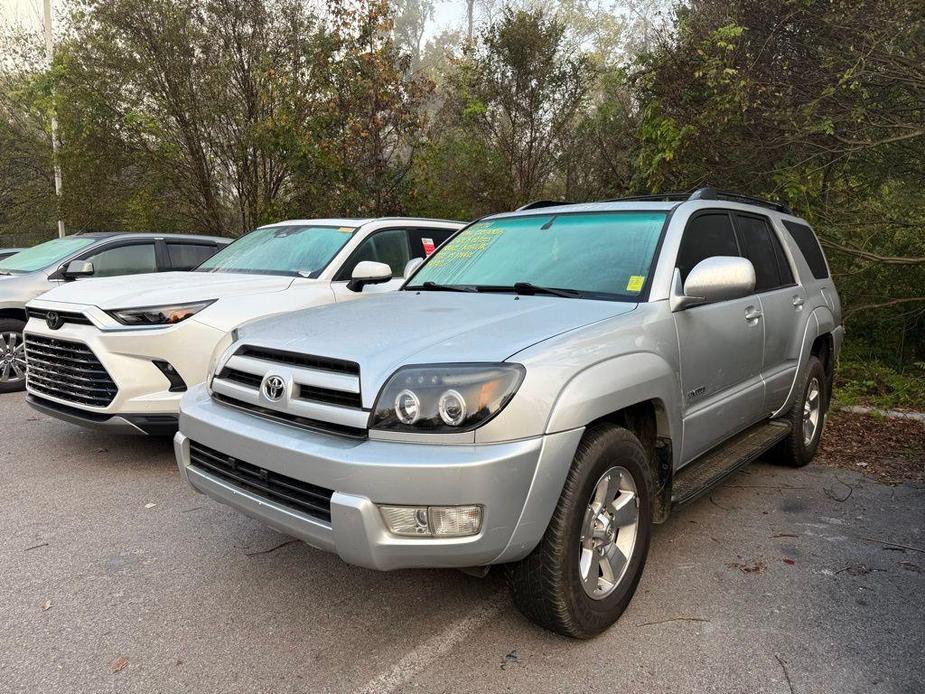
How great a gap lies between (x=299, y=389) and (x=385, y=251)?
11.8 feet

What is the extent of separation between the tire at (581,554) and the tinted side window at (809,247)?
294cm

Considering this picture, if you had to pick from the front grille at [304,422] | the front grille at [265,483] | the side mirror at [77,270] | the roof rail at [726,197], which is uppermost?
the roof rail at [726,197]

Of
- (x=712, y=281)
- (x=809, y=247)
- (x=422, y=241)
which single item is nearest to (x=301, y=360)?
(x=712, y=281)

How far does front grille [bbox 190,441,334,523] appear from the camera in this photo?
2.44 meters

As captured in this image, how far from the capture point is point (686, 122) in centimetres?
836

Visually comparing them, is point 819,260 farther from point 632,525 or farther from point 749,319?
point 632,525

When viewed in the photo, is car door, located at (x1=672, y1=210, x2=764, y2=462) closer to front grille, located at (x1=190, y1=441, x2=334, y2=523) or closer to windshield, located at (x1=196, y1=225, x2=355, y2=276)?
front grille, located at (x1=190, y1=441, x2=334, y2=523)

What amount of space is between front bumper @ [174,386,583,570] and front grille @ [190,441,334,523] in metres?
0.05

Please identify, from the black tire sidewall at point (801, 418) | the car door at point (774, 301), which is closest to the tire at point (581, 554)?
the car door at point (774, 301)

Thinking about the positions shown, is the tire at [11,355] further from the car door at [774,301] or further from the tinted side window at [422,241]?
the car door at [774,301]

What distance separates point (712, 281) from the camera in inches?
120

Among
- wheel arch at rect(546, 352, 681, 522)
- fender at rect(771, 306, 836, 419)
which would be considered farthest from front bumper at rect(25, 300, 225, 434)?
fender at rect(771, 306, 836, 419)

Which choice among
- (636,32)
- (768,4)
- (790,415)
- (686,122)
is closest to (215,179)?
(686,122)

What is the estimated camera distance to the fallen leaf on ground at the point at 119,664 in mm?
2484
